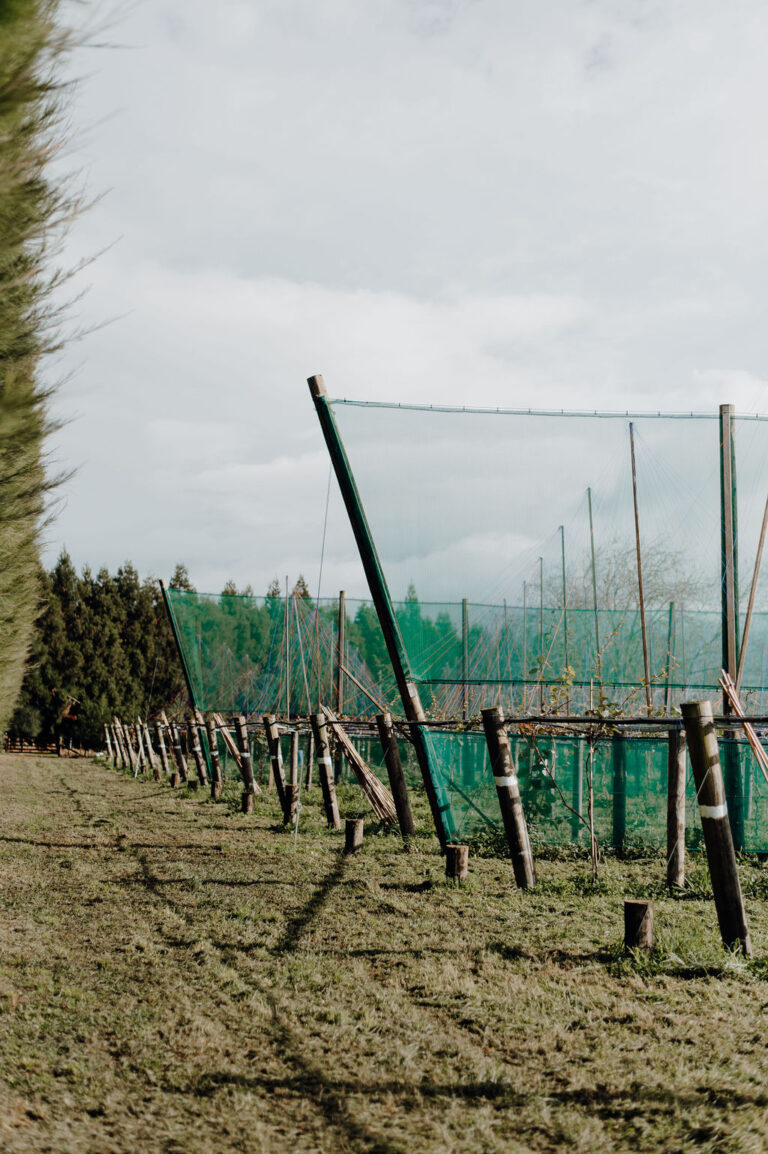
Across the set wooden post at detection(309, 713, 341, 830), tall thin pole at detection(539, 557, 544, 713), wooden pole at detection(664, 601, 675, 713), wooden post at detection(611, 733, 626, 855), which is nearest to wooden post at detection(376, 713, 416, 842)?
wooden post at detection(309, 713, 341, 830)

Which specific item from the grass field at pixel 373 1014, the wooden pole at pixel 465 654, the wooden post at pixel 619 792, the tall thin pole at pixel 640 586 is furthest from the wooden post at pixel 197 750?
the wooden post at pixel 619 792

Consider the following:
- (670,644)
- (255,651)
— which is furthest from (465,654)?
(255,651)

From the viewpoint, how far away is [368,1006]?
160 inches

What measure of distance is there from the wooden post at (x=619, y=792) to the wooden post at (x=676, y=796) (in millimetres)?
786

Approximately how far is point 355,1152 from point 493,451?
629 centimetres

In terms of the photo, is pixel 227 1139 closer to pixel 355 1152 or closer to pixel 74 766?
pixel 355 1152

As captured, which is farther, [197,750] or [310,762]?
[197,750]

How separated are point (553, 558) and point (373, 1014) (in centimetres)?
508

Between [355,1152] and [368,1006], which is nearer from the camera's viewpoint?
[355,1152]

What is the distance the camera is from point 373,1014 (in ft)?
13.0

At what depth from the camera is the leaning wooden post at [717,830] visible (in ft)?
15.0

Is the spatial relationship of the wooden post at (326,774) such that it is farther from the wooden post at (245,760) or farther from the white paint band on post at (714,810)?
the white paint band on post at (714,810)

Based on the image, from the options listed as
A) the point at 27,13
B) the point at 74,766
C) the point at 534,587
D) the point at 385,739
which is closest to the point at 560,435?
the point at 534,587

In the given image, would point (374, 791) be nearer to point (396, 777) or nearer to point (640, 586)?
point (396, 777)
